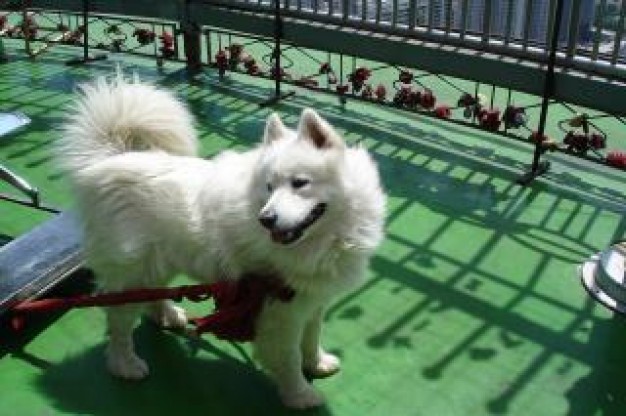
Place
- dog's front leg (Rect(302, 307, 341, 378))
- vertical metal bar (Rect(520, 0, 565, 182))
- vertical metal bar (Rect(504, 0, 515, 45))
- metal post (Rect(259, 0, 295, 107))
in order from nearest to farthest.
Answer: dog's front leg (Rect(302, 307, 341, 378)) → vertical metal bar (Rect(520, 0, 565, 182)) → vertical metal bar (Rect(504, 0, 515, 45)) → metal post (Rect(259, 0, 295, 107))

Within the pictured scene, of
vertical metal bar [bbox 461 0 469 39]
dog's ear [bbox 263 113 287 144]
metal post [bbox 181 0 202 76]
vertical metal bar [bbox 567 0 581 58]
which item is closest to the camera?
dog's ear [bbox 263 113 287 144]

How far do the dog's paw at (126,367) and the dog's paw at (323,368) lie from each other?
0.71 metres

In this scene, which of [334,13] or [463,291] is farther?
[334,13]

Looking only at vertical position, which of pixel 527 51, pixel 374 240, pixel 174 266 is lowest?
pixel 174 266

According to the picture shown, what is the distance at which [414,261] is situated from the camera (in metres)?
3.87

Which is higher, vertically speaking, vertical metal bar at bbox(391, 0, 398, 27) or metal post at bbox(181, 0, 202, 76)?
vertical metal bar at bbox(391, 0, 398, 27)

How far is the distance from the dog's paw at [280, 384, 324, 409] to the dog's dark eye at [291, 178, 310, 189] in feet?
2.99

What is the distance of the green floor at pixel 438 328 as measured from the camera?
2926 mm

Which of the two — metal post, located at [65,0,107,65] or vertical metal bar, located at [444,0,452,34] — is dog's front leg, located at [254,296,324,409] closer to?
vertical metal bar, located at [444,0,452,34]

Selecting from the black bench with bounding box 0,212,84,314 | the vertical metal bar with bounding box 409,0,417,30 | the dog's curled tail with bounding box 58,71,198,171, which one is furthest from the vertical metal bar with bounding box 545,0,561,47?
the black bench with bounding box 0,212,84,314

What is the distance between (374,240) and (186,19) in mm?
4695

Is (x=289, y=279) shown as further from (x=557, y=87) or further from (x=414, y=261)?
(x=557, y=87)

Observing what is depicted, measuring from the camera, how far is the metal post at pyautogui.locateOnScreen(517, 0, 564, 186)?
4.38 meters

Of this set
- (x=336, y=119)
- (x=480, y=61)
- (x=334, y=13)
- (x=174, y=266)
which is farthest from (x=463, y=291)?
(x=334, y=13)
